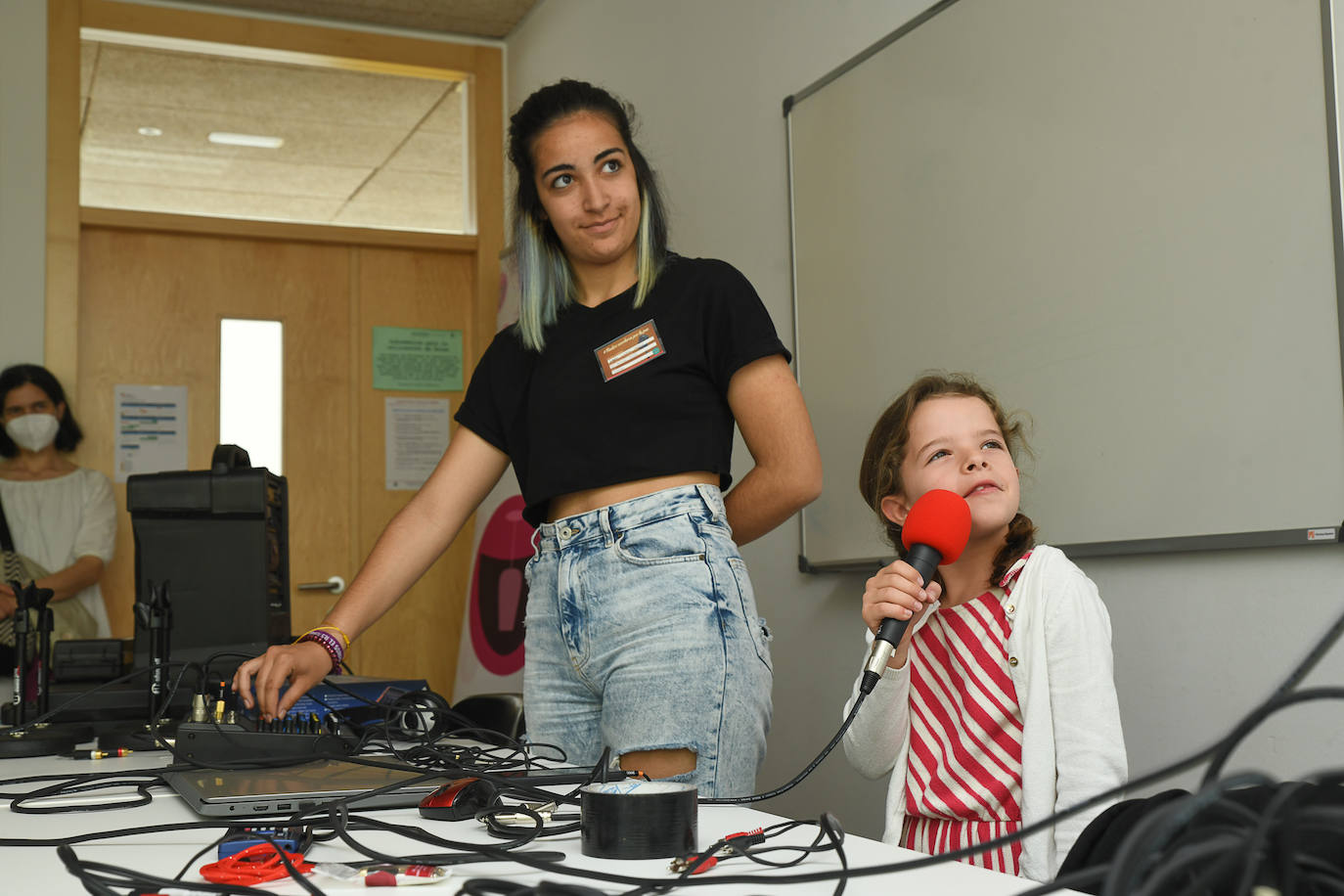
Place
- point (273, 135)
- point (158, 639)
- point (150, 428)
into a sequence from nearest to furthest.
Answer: point (158, 639) → point (150, 428) → point (273, 135)

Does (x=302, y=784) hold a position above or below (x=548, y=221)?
below

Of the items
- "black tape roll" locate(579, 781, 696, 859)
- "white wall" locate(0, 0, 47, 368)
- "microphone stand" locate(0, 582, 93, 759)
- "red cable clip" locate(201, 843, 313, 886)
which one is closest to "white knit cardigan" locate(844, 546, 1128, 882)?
"black tape roll" locate(579, 781, 696, 859)

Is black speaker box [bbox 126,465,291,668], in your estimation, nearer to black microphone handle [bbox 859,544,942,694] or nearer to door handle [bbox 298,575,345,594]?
black microphone handle [bbox 859,544,942,694]

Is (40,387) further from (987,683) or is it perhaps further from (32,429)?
(987,683)

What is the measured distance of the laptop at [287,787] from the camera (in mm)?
936

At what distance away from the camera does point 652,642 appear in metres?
1.35

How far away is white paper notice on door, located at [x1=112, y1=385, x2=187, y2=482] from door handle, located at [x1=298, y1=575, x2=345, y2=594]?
2.03 feet

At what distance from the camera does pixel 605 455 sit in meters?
1.48

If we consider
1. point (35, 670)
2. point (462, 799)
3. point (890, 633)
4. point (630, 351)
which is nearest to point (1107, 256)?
point (630, 351)

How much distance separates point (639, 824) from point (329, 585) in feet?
12.7

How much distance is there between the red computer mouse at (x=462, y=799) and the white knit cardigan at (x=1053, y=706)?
527 millimetres

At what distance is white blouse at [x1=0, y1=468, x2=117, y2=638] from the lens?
3914mm

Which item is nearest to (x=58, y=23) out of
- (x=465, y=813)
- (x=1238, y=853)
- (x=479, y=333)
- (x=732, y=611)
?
(x=479, y=333)

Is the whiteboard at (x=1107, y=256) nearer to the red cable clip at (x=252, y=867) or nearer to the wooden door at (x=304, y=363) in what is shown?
the red cable clip at (x=252, y=867)
